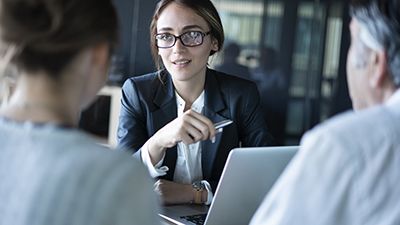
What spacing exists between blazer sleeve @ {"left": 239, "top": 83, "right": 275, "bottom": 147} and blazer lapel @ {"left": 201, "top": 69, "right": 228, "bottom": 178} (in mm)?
95

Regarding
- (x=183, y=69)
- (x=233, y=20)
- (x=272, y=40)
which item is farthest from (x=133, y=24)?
(x=183, y=69)

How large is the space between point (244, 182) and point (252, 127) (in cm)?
74

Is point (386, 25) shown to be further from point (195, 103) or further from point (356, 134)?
point (195, 103)

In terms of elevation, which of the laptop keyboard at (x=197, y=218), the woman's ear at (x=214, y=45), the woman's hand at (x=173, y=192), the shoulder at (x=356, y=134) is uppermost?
the woman's ear at (x=214, y=45)

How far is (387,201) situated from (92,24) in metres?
0.61

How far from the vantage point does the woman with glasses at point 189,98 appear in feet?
7.11

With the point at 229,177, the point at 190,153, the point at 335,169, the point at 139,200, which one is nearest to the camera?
the point at 139,200

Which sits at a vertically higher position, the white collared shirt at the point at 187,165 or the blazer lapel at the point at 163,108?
the blazer lapel at the point at 163,108

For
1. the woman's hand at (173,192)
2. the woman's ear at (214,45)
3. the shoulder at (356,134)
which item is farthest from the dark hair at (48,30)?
the woman's ear at (214,45)

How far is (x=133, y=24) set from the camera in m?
4.95

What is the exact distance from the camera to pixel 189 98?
229 centimetres

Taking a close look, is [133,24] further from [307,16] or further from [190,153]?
[190,153]

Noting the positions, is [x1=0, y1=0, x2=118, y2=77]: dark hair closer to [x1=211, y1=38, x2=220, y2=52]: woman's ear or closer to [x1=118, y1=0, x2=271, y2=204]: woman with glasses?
[x1=118, y1=0, x2=271, y2=204]: woman with glasses

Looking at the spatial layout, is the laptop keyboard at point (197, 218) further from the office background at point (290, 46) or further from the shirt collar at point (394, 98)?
the office background at point (290, 46)
